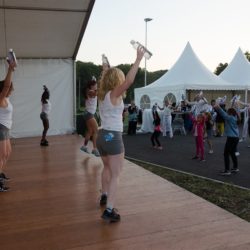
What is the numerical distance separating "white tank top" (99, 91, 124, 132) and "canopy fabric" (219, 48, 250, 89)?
2042cm

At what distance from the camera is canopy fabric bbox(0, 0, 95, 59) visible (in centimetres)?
1002

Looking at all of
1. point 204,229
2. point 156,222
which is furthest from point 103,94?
point 204,229

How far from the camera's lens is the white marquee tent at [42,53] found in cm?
1029

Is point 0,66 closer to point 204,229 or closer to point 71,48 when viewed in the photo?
point 71,48

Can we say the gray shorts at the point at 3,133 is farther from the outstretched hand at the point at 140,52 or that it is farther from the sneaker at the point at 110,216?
the outstretched hand at the point at 140,52

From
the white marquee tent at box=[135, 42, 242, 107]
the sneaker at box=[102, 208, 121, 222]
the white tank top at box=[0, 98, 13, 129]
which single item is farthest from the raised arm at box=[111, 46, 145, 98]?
the white marquee tent at box=[135, 42, 242, 107]

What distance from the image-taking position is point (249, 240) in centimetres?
348

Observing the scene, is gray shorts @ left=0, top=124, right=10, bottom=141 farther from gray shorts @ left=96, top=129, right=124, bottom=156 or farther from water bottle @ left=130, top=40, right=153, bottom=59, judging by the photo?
water bottle @ left=130, top=40, right=153, bottom=59

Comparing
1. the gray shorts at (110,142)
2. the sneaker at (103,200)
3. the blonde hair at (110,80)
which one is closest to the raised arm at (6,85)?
the blonde hair at (110,80)

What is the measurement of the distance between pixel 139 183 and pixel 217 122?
1088 cm

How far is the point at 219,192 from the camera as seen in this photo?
5.68m

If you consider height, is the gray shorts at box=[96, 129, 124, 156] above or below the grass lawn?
above

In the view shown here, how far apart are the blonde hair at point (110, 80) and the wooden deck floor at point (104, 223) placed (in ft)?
4.35

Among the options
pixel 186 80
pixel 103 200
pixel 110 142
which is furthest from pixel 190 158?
pixel 186 80
